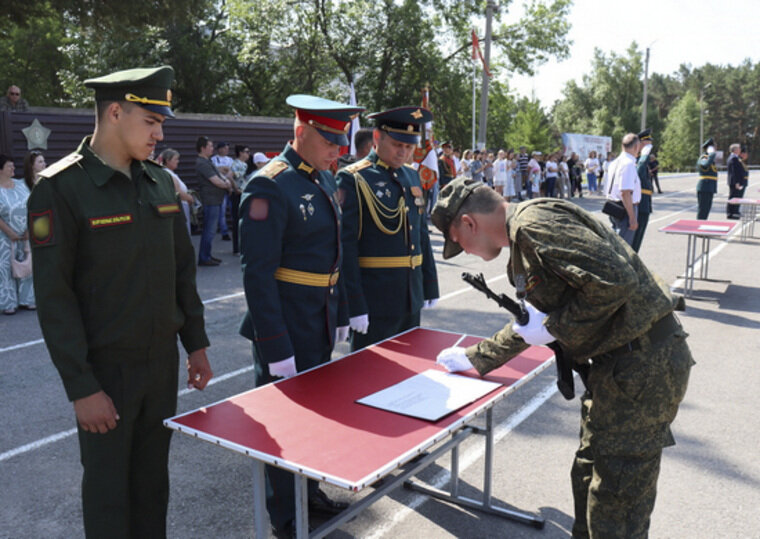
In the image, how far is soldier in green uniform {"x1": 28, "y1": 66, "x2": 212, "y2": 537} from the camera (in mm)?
2152

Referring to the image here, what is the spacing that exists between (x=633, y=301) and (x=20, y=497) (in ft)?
10.7

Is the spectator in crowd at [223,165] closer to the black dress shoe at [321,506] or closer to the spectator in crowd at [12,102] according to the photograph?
the spectator in crowd at [12,102]

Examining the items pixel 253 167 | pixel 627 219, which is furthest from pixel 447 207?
pixel 253 167

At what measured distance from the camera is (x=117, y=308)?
2309 mm

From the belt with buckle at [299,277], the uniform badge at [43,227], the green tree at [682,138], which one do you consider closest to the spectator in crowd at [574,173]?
the belt with buckle at [299,277]

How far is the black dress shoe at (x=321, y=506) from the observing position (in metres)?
3.25

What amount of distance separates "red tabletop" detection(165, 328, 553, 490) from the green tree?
2822 inches

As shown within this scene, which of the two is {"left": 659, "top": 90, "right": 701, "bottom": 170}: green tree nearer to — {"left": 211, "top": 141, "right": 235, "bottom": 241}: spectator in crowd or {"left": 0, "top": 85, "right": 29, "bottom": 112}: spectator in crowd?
{"left": 211, "top": 141, "right": 235, "bottom": 241}: spectator in crowd

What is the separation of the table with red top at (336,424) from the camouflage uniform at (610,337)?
43 cm

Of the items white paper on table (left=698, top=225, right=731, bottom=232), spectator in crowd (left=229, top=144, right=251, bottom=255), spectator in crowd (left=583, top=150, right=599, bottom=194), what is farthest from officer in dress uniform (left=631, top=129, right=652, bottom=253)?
spectator in crowd (left=583, top=150, right=599, bottom=194)

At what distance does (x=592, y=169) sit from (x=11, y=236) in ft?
73.6

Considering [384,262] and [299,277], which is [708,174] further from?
[299,277]

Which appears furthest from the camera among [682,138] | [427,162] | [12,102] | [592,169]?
[682,138]

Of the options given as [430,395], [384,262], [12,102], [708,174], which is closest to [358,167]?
[384,262]
